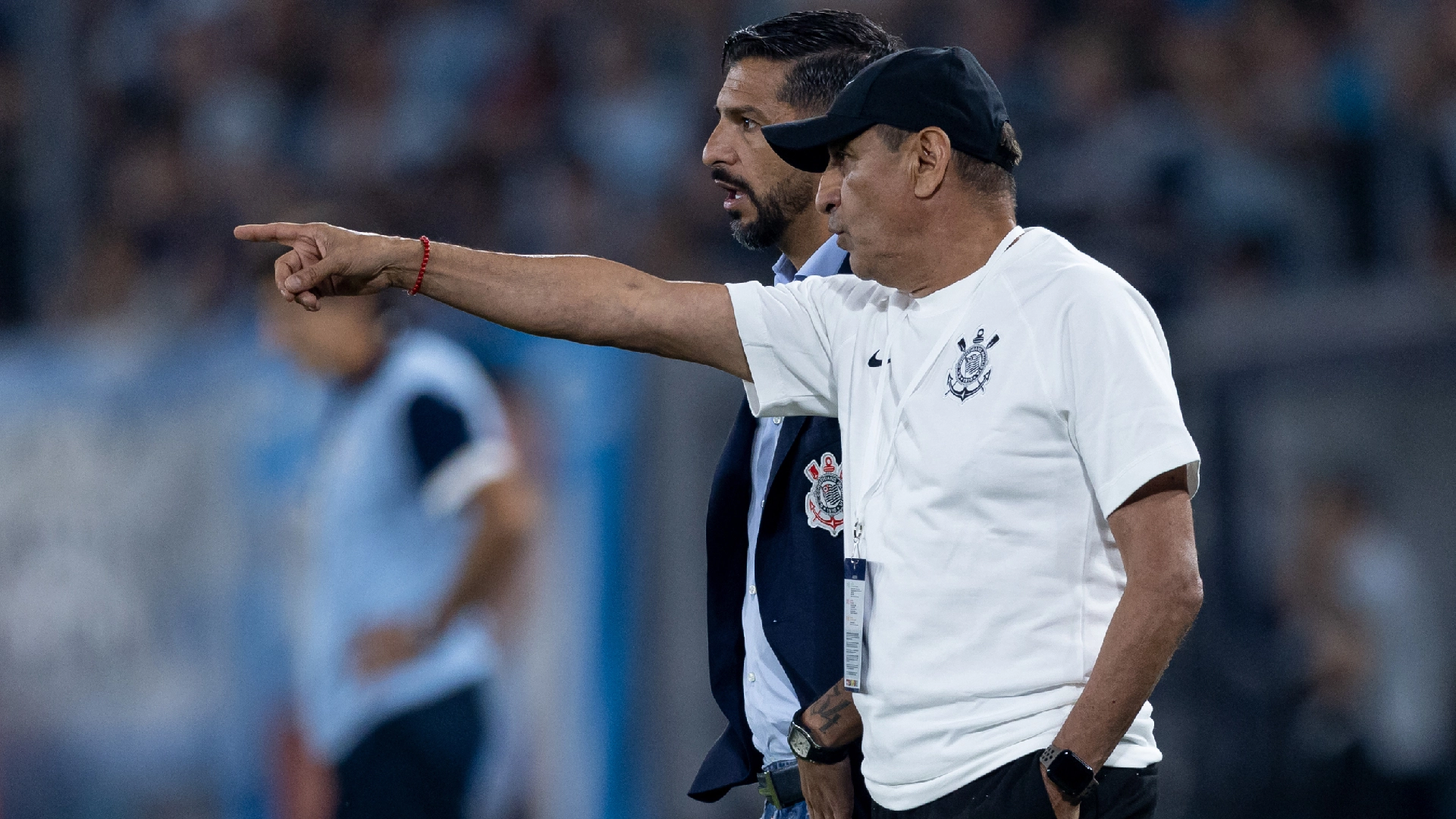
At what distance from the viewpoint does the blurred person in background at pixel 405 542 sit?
16.2ft

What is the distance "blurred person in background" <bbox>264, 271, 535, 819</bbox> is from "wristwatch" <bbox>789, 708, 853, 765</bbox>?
2.34 meters

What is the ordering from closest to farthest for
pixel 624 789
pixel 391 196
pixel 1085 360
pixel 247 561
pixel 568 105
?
pixel 1085 360 < pixel 624 789 < pixel 247 561 < pixel 391 196 < pixel 568 105

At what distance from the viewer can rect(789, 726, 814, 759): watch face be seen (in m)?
2.73

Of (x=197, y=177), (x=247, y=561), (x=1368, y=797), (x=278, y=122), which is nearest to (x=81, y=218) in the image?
(x=197, y=177)

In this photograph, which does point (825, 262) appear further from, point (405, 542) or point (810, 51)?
point (405, 542)

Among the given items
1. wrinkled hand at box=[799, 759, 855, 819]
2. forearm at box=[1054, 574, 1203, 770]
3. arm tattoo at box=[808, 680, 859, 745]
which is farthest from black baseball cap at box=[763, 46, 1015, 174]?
wrinkled hand at box=[799, 759, 855, 819]

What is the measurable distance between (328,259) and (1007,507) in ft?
3.72

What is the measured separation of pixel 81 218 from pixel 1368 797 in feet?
21.7

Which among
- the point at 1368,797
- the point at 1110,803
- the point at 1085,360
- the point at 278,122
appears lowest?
the point at 1368,797

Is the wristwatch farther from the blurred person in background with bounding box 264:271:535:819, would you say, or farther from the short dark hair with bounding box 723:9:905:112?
the blurred person in background with bounding box 264:271:535:819

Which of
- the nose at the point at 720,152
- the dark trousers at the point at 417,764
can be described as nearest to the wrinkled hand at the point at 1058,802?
the nose at the point at 720,152

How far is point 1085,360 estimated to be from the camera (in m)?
2.32

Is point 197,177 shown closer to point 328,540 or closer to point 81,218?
point 81,218

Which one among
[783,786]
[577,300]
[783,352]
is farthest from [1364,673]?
[577,300]
